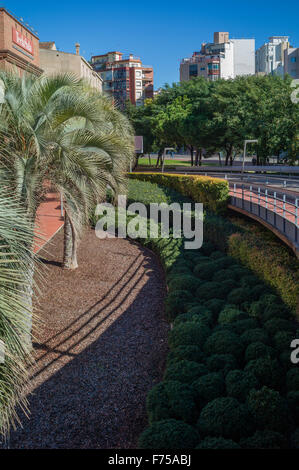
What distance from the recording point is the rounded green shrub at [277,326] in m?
8.77

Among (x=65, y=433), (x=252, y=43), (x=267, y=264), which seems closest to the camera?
(x=65, y=433)

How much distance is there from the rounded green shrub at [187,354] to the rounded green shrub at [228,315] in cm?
146

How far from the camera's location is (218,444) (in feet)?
18.0

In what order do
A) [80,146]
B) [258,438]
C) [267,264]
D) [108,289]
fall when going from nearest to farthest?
1. [258,438]
2. [80,146]
3. [267,264]
4. [108,289]

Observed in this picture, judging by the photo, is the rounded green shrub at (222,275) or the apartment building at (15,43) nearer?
the rounded green shrub at (222,275)

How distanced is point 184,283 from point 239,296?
1.51m

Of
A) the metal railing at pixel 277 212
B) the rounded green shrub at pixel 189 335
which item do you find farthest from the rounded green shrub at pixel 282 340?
the metal railing at pixel 277 212

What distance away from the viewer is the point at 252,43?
114938 millimetres

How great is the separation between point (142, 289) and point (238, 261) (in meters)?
3.20

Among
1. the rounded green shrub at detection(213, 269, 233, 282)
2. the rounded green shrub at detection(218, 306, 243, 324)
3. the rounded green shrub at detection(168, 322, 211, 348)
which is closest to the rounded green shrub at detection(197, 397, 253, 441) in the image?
the rounded green shrub at detection(168, 322, 211, 348)

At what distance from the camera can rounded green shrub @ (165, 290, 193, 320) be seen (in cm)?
1045

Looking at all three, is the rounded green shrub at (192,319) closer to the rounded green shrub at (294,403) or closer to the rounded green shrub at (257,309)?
the rounded green shrub at (257,309)
